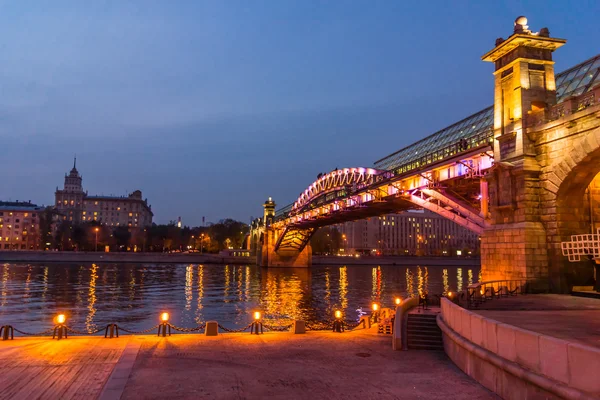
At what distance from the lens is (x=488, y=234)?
2244cm

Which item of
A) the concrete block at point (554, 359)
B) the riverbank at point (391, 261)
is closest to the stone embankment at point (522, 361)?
the concrete block at point (554, 359)

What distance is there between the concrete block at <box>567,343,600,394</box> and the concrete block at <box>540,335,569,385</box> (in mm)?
110

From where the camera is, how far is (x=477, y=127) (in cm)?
3284

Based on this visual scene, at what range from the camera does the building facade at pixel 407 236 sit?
170125 mm

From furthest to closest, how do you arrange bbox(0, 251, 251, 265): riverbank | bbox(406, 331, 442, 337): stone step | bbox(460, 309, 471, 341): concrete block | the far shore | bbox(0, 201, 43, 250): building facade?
bbox(0, 201, 43, 250): building facade < the far shore < bbox(0, 251, 251, 265): riverbank < bbox(406, 331, 442, 337): stone step < bbox(460, 309, 471, 341): concrete block

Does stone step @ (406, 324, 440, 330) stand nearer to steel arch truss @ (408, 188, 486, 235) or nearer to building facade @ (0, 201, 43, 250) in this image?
steel arch truss @ (408, 188, 486, 235)

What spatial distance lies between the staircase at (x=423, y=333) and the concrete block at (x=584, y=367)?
7.61 meters

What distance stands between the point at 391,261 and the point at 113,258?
219 feet

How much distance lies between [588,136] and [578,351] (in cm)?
1342

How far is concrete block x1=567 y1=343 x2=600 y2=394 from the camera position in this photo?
6.84 m

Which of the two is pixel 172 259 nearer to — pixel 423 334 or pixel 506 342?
pixel 423 334

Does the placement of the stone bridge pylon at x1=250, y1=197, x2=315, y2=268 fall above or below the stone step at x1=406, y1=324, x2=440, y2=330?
above

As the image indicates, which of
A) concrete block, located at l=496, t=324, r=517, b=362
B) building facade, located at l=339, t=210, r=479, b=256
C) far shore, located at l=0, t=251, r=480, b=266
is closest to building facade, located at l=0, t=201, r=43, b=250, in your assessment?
far shore, located at l=0, t=251, r=480, b=266

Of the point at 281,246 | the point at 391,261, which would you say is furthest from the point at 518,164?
the point at 391,261
